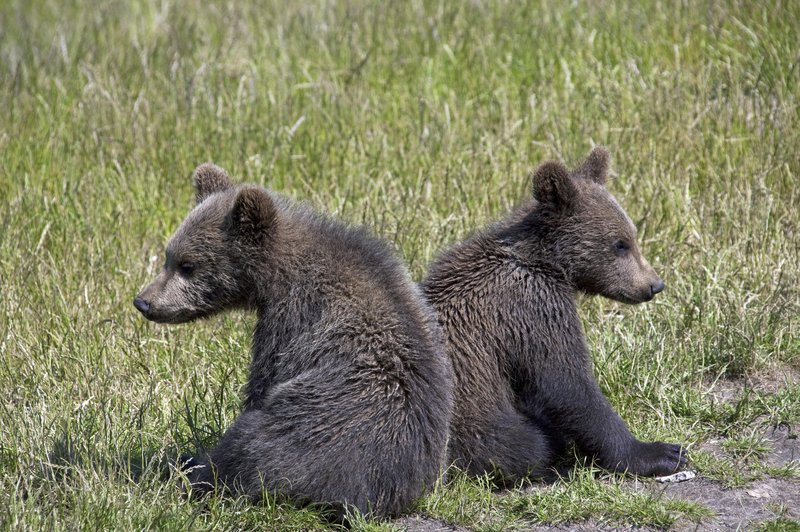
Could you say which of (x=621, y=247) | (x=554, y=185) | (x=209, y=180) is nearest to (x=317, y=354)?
(x=209, y=180)

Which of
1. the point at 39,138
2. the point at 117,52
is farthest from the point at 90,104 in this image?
the point at 117,52

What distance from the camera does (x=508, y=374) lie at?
5.55 metres

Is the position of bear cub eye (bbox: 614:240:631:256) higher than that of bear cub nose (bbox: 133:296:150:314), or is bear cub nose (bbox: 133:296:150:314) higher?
bear cub eye (bbox: 614:240:631:256)

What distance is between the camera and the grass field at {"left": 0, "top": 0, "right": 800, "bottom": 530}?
5.39m

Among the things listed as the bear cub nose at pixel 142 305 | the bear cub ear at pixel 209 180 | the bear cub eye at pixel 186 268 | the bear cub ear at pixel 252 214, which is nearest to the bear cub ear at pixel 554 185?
the bear cub ear at pixel 252 214

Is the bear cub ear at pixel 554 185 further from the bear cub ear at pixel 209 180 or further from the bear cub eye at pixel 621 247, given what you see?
the bear cub ear at pixel 209 180

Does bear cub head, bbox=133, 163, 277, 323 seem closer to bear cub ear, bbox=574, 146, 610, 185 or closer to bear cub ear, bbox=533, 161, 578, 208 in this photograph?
bear cub ear, bbox=533, 161, 578, 208

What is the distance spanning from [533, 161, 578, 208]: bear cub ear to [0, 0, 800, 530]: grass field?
1146 millimetres

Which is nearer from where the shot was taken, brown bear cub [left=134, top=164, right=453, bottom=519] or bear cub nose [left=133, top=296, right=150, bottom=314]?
brown bear cub [left=134, top=164, right=453, bottom=519]

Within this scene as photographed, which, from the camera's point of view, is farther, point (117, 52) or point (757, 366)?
point (117, 52)

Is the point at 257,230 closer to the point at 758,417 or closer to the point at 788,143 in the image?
the point at 758,417

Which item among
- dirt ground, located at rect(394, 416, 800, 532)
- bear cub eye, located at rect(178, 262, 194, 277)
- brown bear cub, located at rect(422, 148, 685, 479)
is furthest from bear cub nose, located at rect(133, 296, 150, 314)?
dirt ground, located at rect(394, 416, 800, 532)

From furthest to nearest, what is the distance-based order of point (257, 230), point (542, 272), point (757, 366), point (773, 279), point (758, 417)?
1. point (773, 279)
2. point (757, 366)
3. point (758, 417)
4. point (542, 272)
5. point (257, 230)

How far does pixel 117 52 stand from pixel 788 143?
6.30m
